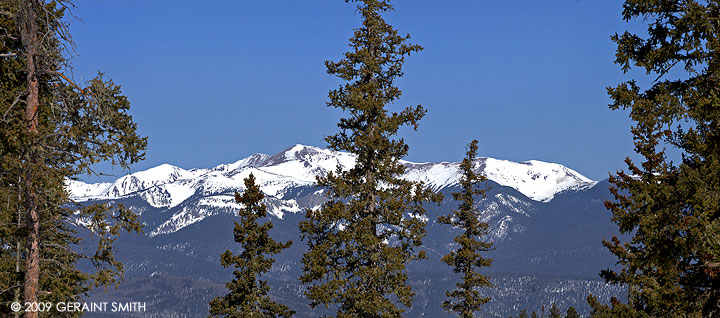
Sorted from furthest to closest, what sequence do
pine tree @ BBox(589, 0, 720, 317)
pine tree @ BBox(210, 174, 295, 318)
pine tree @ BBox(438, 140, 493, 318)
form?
1. pine tree @ BBox(438, 140, 493, 318)
2. pine tree @ BBox(210, 174, 295, 318)
3. pine tree @ BBox(589, 0, 720, 317)

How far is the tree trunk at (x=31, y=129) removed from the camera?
17.4 m

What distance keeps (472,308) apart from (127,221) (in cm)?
3161

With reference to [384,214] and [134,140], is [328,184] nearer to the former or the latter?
[384,214]

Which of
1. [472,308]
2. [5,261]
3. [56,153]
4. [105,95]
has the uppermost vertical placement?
[105,95]

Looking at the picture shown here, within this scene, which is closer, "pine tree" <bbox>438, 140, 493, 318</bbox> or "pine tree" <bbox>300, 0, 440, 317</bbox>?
"pine tree" <bbox>300, 0, 440, 317</bbox>

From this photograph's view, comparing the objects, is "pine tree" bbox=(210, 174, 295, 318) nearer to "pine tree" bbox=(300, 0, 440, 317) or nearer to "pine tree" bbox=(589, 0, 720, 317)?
"pine tree" bbox=(300, 0, 440, 317)

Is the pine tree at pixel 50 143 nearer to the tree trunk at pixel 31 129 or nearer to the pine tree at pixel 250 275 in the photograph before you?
the tree trunk at pixel 31 129

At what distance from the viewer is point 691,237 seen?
15.1m

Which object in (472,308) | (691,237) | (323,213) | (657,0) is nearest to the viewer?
(691,237)

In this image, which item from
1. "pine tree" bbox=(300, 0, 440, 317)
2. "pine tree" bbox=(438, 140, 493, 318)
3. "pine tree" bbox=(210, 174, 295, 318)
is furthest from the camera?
"pine tree" bbox=(438, 140, 493, 318)

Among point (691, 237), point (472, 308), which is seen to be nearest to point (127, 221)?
point (691, 237)

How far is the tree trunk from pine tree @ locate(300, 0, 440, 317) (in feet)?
44.4

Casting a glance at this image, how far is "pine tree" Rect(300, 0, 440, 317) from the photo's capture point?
30.2m

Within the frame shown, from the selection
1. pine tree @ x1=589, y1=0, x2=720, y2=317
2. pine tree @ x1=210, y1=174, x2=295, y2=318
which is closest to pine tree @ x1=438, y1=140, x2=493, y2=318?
pine tree @ x1=210, y1=174, x2=295, y2=318
